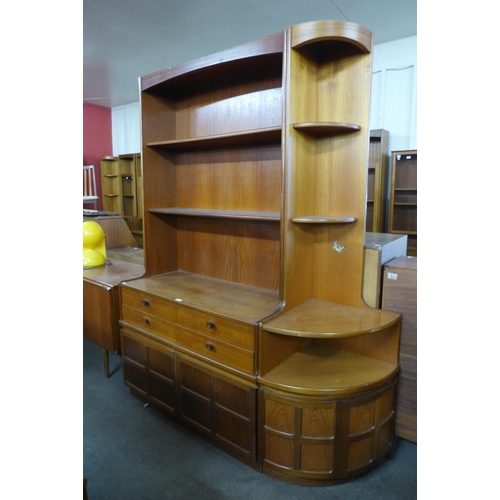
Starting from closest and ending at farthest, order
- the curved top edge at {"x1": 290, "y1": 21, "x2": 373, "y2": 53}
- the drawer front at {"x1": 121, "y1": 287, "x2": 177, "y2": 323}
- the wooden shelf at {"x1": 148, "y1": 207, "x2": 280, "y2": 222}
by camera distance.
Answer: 1. the curved top edge at {"x1": 290, "y1": 21, "x2": 373, "y2": 53}
2. the wooden shelf at {"x1": 148, "y1": 207, "x2": 280, "y2": 222}
3. the drawer front at {"x1": 121, "y1": 287, "x2": 177, "y2": 323}

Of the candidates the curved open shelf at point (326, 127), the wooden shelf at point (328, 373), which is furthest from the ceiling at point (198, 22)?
the wooden shelf at point (328, 373)

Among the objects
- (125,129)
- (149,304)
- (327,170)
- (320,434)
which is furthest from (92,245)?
(125,129)

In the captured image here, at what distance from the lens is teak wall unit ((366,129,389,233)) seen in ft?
12.5

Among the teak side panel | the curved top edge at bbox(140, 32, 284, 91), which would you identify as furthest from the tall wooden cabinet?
the teak side panel

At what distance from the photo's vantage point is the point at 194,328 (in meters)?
2.03

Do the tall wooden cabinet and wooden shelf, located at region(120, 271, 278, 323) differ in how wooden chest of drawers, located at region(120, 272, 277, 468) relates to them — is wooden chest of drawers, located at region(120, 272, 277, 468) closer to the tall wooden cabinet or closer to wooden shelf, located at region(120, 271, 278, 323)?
wooden shelf, located at region(120, 271, 278, 323)

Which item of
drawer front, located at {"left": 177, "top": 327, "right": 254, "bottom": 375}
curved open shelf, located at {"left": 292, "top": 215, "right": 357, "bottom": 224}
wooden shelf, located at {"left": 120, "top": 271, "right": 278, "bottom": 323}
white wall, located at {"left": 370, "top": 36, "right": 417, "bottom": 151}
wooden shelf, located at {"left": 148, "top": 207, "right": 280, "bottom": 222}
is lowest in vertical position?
drawer front, located at {"left": 177, "top": 327, "right": 254, "bottom": 375}

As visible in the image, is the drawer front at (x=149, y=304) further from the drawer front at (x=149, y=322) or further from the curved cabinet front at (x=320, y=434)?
the curved cabinet front at (x=320, y=434)

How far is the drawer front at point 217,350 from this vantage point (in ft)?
5.95

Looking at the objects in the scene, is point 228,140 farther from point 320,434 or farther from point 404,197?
point 404,197

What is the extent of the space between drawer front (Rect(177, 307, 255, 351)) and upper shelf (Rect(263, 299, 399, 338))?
0.12 m

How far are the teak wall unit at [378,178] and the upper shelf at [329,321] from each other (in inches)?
84.4
